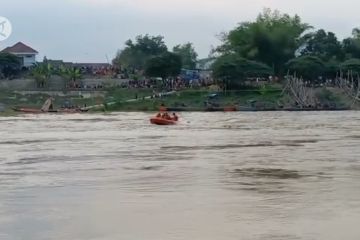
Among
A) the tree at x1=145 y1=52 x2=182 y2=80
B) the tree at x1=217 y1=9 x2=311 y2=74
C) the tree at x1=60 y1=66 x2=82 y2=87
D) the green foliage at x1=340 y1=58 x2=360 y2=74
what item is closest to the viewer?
the tree at x1=60 y1=66 x2=82 y2=87

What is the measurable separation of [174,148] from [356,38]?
242ft

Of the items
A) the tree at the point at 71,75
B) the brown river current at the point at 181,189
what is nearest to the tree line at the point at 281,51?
the tree at the point at 71,75

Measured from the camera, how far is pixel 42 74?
7688 centimetres

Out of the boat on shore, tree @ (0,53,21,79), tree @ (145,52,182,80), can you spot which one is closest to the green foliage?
tree @ (145,52,182,80)

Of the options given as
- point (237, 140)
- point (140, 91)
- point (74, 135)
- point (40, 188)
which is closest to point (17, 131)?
point (74, 135)

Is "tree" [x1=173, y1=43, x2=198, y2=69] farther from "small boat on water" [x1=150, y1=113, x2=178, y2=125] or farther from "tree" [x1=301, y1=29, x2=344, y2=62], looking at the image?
"small boat on water" [x1=150, y1=113, x2=178, y2=125]

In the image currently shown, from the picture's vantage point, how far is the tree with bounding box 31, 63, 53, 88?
250 feet

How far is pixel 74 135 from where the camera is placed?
36.4 m

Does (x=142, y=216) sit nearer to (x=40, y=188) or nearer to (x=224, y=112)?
(x=40, y=188)

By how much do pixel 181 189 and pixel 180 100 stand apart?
52588 mm

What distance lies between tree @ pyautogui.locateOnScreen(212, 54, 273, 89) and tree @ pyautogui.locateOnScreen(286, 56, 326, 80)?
398 cm

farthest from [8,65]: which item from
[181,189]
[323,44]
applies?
[181,189]

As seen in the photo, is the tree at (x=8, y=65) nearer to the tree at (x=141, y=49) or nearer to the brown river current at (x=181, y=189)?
the tree at (x=141, y=49)

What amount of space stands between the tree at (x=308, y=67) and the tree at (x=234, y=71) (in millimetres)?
3985
